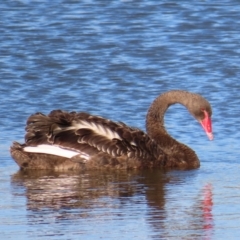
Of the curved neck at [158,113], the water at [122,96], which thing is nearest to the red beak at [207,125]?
the water at [122,96]

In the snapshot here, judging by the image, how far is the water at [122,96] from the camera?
8.16 m

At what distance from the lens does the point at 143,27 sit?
16438mm

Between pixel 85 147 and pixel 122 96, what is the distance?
2.72 metres

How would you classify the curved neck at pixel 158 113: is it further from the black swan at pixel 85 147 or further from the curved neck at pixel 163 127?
the black swan at pixel 85 147

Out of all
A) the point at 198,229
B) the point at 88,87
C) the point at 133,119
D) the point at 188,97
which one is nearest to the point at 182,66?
the point at 88,87

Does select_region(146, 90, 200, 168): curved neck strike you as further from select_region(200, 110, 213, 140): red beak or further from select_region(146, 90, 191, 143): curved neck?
select_region(200, 110, 213, 140): red beak

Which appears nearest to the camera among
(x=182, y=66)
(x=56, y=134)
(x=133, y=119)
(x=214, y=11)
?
(x=56, y=134)

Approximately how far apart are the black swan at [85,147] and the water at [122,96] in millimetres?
154

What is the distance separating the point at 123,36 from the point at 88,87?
2.56 metres

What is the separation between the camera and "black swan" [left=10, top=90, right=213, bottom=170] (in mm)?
10422

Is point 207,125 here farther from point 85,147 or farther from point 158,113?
point 85,147

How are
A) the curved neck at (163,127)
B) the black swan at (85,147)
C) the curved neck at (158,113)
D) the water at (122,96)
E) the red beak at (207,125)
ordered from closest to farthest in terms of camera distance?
the water at (122,96), the black swan at (85,147), the curved neck at (163,127), the red beak at (207,125), the curved neck at (158,113)

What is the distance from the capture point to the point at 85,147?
414 inches

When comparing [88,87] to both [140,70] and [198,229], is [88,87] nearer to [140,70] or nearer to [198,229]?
[140,70]
